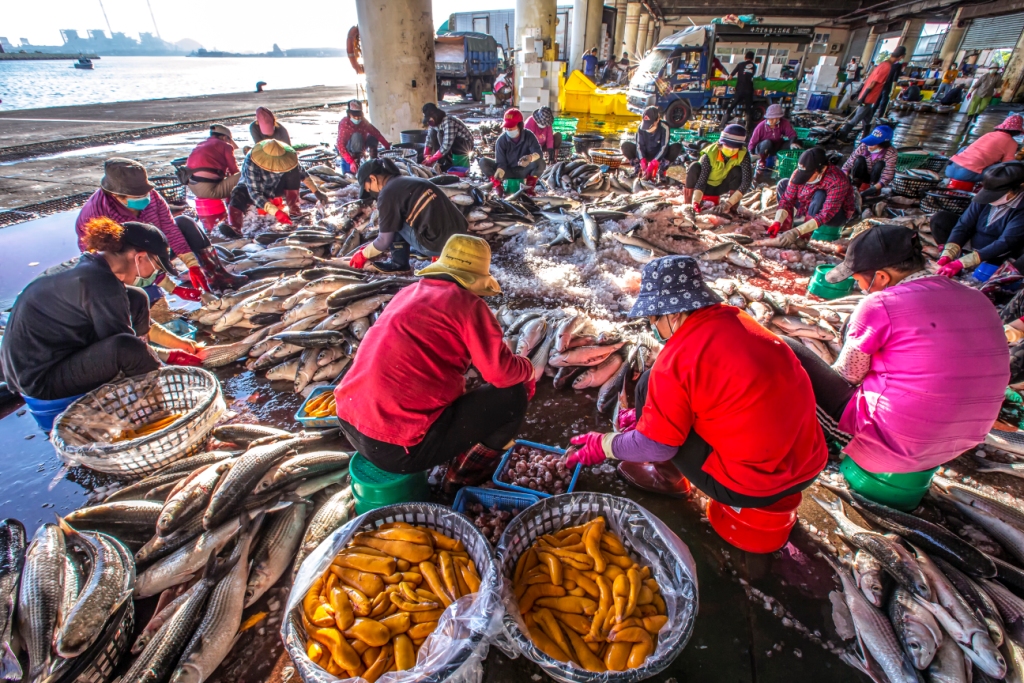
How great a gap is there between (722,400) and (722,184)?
7136 millimetres

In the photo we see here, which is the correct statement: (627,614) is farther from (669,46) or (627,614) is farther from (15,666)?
(669,46)

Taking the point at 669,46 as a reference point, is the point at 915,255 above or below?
below

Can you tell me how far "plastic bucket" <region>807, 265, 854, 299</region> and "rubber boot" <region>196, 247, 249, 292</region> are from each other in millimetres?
6633

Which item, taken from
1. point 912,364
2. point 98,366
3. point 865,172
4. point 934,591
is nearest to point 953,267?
point 865,172

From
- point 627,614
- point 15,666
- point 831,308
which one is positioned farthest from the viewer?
point 831,308

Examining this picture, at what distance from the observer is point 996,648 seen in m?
1.89

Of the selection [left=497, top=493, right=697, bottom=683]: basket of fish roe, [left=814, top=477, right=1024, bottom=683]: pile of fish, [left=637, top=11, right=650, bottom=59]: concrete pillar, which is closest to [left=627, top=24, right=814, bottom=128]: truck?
[left=814, top=477, right=1024, bottom=683]: pile of fish

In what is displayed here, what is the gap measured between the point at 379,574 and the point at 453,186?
230 inches

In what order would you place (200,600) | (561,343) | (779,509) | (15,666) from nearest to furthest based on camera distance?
1. (15,666)
2. (200,600)
3. (779,509)
4. (561,343)

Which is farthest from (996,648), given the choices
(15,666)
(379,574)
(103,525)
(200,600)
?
(103,525)

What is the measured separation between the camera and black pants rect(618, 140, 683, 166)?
32.6 ft

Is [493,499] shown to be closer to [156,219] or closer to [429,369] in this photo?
[429,369]

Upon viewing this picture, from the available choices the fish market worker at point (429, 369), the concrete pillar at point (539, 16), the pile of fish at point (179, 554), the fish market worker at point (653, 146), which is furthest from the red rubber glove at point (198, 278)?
the concrete pillar at point (539, 16)

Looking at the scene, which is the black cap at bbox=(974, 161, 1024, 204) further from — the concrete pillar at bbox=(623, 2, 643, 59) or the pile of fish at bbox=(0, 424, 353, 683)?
the concrete pillar at bbox=(623, 2, 643, 59)
